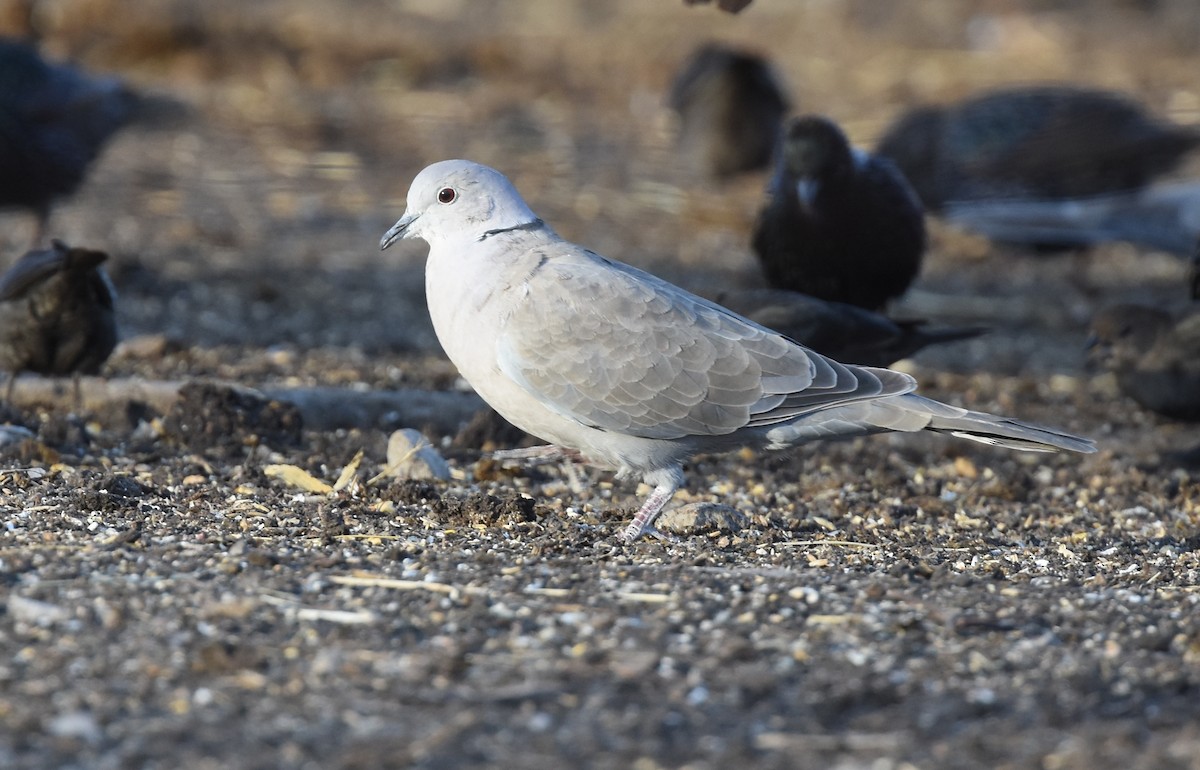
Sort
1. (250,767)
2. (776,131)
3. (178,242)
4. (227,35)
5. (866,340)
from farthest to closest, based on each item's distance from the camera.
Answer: (227,35)
(776,131)
(178,242)
(866,340)
(250,767)

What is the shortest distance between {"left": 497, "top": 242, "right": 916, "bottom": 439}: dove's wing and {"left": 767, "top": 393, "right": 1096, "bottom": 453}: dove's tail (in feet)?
0.17

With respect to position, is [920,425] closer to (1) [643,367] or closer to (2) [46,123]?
(1) [643,367]

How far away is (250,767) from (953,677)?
4.81ft

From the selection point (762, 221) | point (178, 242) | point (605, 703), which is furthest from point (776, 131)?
point (605, 703)

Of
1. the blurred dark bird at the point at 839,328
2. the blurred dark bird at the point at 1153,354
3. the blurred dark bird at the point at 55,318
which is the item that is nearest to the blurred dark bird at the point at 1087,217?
the blurred dark bird at the point at 1153,354

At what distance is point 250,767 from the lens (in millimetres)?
2734

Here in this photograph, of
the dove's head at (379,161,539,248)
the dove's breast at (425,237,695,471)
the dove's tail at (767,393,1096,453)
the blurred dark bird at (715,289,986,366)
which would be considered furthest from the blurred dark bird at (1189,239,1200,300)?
the dove's head at (379,161,539,248)

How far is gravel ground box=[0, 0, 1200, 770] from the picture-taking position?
2.92 meters

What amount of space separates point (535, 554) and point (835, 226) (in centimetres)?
358

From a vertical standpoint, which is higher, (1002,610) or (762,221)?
(762,221)

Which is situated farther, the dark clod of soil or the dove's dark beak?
the dark clod of soil

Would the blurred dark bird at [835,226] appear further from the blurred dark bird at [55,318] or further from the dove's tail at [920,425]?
the blurred dark bird at [55,318]

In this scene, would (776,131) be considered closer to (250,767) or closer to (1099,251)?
(1099,251)

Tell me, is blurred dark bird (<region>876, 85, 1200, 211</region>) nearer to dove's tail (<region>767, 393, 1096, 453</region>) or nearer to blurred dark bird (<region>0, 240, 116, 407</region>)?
dove's tail (<region>767, 393, 1096, 453</region>)
